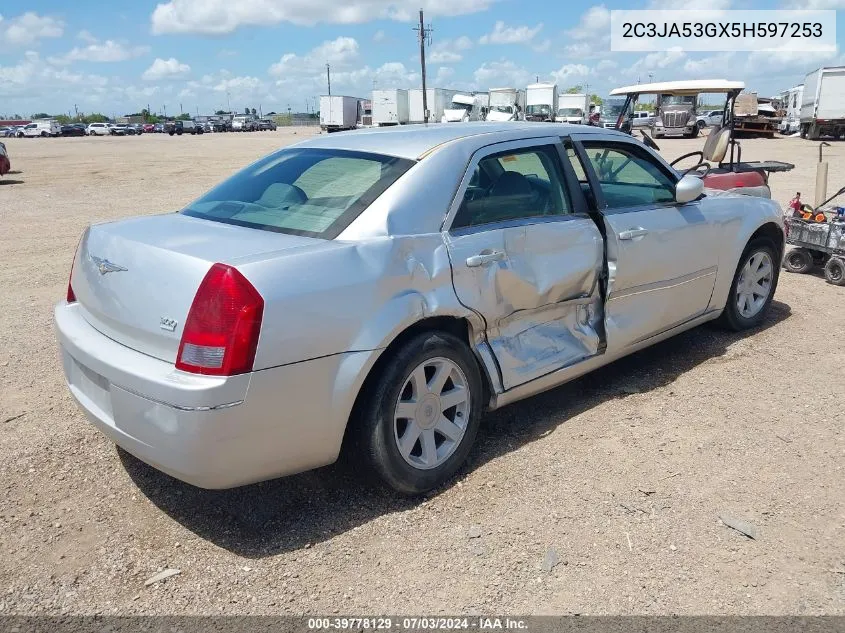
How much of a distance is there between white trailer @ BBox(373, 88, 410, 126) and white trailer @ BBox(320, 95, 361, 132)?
19.4 feet

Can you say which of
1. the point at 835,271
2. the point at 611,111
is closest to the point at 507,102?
the point at 611,111

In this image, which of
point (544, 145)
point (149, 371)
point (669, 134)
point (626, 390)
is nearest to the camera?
point (149, 371)

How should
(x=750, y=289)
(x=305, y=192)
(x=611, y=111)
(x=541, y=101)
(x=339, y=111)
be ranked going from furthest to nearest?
(x=339, y=111) < (x=541, y=101) < (x=611, y=111) < (x=750, y=289) < (x=305, y=192)

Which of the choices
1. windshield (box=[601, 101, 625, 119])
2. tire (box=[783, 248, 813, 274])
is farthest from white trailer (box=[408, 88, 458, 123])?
tire (box=[783, 248, 813, 274])

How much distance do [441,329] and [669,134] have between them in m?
38.6

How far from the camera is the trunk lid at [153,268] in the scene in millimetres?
2697

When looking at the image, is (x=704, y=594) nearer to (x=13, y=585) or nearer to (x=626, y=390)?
(x=626, y=390)

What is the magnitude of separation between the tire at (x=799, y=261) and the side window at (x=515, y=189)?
15.4ft

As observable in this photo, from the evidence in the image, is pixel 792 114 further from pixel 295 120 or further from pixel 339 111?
pixel 295 120

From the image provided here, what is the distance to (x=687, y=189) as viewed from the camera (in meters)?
4.46

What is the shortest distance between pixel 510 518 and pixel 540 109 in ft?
146

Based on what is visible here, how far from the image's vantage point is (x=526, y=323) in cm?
368

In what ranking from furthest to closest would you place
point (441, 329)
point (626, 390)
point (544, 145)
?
point (626, 390) < point (544, 145) < point (441, 329)

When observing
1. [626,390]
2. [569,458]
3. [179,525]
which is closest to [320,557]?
[179,525]
